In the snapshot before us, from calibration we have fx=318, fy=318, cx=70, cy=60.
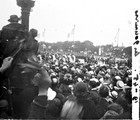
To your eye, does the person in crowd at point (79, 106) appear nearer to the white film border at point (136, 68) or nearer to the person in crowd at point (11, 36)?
the white film border at point (136, 68)

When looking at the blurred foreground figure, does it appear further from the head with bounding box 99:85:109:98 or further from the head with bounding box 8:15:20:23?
the head with bounding box 99:85:109:98

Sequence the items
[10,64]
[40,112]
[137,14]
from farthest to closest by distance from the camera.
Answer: [137,14] < [10,64] < [40,112]

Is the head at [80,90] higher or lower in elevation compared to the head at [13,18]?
lower

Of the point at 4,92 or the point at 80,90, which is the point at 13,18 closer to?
the point at 4,92

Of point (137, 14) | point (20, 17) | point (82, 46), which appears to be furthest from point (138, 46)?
point (82, 46)

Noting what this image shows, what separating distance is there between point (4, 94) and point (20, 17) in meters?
0.89

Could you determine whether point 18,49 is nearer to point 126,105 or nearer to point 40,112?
point 40,112

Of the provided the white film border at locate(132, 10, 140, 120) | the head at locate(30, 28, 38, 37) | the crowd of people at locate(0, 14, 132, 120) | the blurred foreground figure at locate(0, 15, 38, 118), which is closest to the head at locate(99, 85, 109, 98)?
the crowd of people at locate(0, 14, 132, 120)

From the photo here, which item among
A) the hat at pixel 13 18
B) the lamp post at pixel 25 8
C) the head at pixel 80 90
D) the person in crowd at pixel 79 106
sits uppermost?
the lamp post at pixel 25 8

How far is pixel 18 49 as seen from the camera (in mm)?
3439

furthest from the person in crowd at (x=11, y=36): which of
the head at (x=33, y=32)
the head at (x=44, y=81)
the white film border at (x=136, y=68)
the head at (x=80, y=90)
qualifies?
the white film border at (x=136, y=68)

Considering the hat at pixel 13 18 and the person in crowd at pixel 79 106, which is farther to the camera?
the hat at pixel 13 18

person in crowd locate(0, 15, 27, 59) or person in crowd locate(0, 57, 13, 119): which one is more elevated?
person in crowd locate(0, 15, 27, 59)

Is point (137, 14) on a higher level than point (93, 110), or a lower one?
higher
